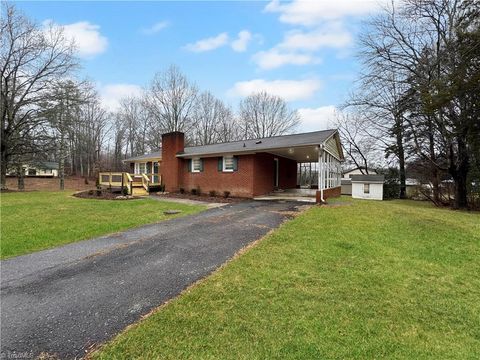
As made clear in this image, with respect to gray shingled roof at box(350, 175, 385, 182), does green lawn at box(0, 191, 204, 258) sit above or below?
below

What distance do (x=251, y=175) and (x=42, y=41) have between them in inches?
773

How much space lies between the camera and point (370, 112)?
23.1 meters

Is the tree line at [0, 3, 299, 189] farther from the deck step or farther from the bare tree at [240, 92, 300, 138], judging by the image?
the deck step

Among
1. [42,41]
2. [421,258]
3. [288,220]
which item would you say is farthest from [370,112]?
[42,41]

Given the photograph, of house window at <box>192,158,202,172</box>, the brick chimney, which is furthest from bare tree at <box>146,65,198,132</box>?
house window at <box>192,158,202,172</box>

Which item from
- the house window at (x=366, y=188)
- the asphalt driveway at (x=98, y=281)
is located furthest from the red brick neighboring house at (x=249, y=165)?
the house window at (x=366, y=188)

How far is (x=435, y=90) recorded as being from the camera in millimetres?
13758

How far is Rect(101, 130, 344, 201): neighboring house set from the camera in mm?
13484

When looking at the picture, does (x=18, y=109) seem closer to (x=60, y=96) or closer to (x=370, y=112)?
(x=60, y=96)

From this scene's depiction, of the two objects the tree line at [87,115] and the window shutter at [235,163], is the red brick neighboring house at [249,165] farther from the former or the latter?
the tree line at [87,115]

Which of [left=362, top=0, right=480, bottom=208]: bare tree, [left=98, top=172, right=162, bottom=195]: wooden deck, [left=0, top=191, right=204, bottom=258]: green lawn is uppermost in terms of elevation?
[left=362, top=0, right=480, bottom=208]: bare tree

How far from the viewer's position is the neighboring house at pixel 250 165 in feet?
44.2

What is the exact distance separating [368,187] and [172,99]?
2793 centimetres

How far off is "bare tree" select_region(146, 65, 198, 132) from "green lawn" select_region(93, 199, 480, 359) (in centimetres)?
3413
